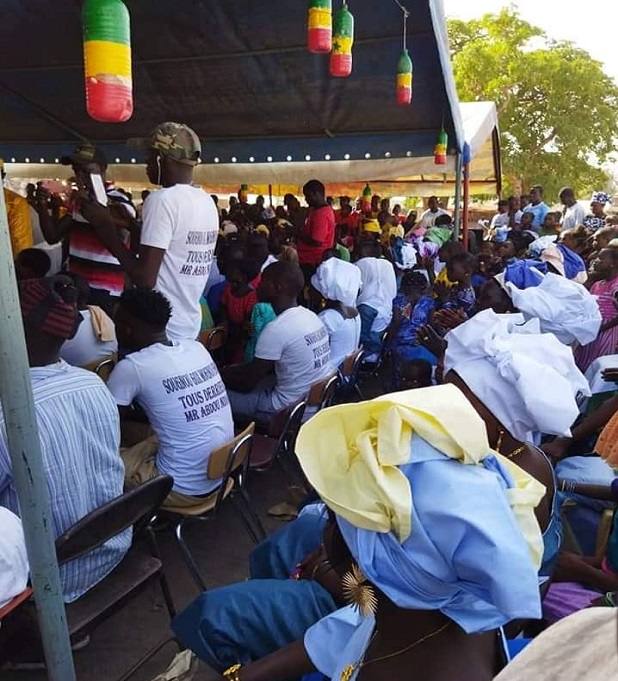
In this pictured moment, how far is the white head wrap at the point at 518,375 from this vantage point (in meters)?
1.92

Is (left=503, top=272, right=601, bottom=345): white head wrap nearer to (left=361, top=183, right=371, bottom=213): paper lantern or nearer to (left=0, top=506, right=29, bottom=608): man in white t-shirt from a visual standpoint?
(left=0, top=506, right=29, bottom=608): man in white t-shirt

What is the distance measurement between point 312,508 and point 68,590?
2.61 feet

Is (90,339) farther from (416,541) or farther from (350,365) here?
(416,541)

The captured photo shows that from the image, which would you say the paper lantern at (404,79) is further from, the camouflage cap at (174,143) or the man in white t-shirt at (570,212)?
the man in white t-shirt at (570,212)

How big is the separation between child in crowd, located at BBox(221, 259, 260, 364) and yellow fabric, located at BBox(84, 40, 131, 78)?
8.54 ft

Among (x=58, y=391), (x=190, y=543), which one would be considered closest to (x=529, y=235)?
(x=190, y=543)

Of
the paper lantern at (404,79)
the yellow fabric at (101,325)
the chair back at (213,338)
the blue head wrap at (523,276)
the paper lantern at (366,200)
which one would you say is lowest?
the chair back at (213,338)

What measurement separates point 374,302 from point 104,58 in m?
3.82

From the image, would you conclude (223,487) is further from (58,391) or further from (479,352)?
(479,352)

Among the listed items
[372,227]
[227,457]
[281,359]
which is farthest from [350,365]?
[372,227]

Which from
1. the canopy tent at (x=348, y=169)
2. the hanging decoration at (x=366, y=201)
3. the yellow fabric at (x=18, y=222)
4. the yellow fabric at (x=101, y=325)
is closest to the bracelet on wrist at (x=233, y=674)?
the yellow fabric at (x=101, y=325)

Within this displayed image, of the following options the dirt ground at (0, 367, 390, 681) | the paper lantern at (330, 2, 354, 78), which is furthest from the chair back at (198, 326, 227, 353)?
the paper lantern at (330, 2, 354, 78)

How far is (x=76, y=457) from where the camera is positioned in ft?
6.57

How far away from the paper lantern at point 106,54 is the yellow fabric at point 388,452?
1.27m
